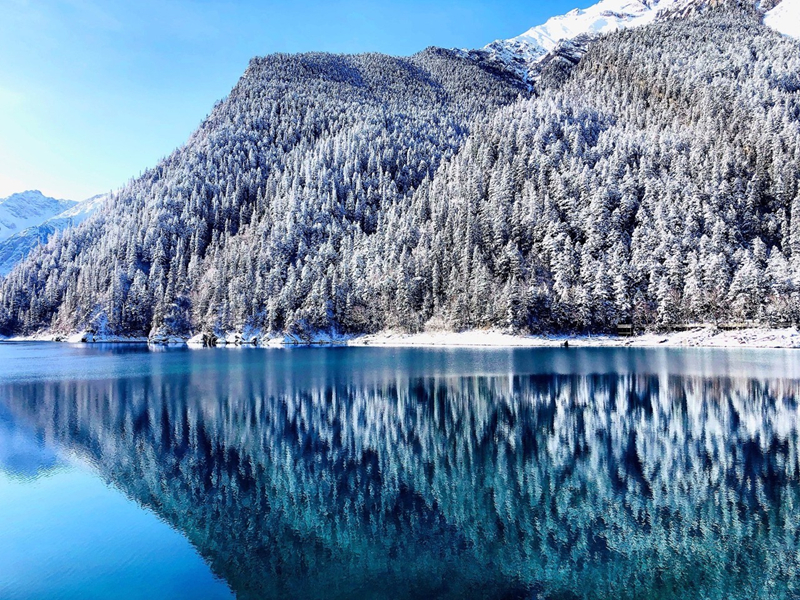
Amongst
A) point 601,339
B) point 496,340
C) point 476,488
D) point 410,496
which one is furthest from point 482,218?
point 410,496

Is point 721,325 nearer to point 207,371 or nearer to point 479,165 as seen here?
point 479,165

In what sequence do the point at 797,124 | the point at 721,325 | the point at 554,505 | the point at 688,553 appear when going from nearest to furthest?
1. the point at 688,553
2. the point at 554,505
3. the point at 721,325
4. the point at 797,124

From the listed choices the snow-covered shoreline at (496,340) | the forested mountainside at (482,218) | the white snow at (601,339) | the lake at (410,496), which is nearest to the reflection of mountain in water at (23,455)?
the lake at (410,496)

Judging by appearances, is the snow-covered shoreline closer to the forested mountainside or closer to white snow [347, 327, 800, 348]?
white snow [347, 327, 800, 348]

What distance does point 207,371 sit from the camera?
5819 centimetres

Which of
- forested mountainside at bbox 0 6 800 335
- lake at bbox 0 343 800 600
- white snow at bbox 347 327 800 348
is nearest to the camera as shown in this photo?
lake at bbox 0 343 800 600

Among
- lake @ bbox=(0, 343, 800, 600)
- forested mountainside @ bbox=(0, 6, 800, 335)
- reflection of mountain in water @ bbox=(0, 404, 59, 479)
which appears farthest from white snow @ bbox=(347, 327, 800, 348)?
reflection of mountain in water @ bbox=(0, 404, 59, 479)

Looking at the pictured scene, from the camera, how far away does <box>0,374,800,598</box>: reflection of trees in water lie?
1268 cm

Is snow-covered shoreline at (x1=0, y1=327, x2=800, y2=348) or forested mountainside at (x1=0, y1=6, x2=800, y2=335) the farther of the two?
forested mountainside at (x1=0, y1=6, x2=800, y2=335)

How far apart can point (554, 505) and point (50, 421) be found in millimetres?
31433

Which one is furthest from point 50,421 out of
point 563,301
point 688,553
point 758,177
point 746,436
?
point 758,177

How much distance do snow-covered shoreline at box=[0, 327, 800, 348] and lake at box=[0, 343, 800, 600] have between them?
51.0 metres

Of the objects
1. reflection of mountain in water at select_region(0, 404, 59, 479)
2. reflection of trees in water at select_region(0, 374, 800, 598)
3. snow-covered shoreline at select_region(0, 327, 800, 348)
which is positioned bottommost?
reflection of mountain in water at select_region(0, 404, 59, 479)

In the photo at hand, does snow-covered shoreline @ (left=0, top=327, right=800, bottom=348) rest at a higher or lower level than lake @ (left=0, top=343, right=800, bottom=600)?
higher
